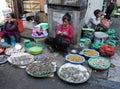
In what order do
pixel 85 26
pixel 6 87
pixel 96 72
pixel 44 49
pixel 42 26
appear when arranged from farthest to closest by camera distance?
1. pixel 85 26
2. pixel 42 26
3. pixel 44 49
4. pixel 96 72
5. pixel 6 87

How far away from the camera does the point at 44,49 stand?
423cm

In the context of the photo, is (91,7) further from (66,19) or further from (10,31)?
(10,31)

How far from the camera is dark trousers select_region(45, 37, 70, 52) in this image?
3811 mm

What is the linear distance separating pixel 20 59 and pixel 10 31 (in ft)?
4.18

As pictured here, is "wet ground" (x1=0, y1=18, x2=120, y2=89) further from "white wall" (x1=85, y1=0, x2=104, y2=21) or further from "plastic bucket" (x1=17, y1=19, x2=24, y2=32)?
"white wall" (x1=85, y1=0, x2=104, y2=21)

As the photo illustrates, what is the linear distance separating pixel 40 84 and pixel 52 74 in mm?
347

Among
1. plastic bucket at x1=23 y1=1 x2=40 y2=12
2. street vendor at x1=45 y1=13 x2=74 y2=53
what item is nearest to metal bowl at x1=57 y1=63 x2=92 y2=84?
street vendor at x1=45 y1=13 x2=74 y2=53

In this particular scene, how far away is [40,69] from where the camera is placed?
122 inches

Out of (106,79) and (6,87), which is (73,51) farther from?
(6,87)

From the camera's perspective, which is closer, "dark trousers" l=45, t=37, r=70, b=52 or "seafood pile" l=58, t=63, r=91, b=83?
"seafood pile" l=58, t=63, r=91, b=83

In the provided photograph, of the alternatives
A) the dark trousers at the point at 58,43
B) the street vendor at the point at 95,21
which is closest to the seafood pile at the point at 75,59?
the dark trousers at the point at 58,43

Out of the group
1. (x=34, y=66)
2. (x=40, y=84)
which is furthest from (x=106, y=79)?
(x=34, y=66)

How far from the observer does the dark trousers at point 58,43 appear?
3.81 metres

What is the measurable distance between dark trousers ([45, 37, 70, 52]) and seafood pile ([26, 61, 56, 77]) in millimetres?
750
